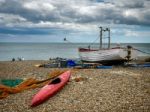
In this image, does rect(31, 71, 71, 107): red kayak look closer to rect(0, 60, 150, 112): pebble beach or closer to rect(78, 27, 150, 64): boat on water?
rect(0, 60, 150, 112): pebble beach

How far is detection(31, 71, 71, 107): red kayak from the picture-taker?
15.3 meters

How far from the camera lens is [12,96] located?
17.0 m

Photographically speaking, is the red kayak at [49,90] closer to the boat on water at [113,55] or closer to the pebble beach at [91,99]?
the pebble beach at [91,99]

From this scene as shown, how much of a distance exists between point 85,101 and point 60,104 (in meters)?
1.35

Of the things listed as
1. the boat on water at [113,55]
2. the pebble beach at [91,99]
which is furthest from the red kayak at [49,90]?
the boat on water at [113,55]

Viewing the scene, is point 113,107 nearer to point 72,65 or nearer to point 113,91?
point 113,91

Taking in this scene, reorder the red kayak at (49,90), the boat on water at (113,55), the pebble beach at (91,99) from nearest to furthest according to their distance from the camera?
the pebble beach at (91,99)
the red kayak at (49,90)
the boat on water at (113,55)

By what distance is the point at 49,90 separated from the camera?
16719 millimetres

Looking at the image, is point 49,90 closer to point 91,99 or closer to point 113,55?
point 91,99

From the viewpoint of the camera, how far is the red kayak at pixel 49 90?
50.0 feet

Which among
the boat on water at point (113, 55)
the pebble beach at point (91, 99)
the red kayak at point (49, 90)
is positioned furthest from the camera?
the boat on water at point (113, 55)

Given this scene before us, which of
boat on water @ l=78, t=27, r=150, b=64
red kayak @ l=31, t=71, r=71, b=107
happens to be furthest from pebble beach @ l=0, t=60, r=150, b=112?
boat on water @ l=78, t=27, r=150, b=64

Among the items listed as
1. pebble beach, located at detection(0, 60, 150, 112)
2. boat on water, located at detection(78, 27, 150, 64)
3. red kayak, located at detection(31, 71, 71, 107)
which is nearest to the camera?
pebble beach, located at detection(0, 60, 150, 112)

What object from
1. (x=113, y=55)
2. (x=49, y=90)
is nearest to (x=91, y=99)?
(x=49, y=90)
